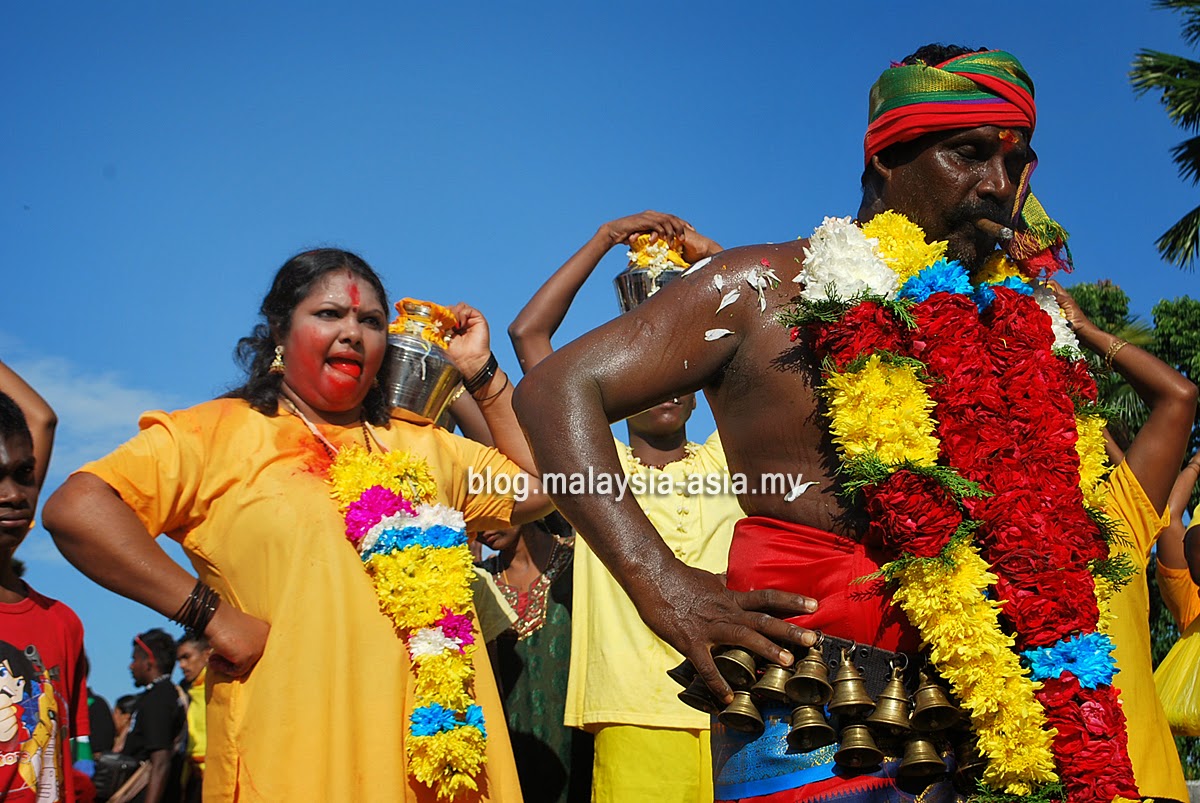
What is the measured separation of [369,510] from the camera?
13.4 ft

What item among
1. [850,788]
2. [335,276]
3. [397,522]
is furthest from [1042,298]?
[335,276]

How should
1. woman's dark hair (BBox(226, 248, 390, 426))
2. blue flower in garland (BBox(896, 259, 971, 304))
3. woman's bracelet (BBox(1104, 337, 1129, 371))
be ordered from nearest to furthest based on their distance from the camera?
blue flower in garland (BBox(896, 259, 971, 304))
woman's dark hair (BBox(226, 248, 390, 426))
woman's bracelet (BBox(1104, 337, 1129, 371))

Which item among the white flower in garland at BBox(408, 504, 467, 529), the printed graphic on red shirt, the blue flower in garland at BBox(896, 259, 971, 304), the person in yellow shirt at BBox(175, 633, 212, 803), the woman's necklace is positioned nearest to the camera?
the blue flower in garland at BBox(896, 259, 971, 304)

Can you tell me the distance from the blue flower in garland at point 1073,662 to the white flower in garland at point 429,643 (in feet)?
6.40

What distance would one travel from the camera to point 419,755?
151 inches

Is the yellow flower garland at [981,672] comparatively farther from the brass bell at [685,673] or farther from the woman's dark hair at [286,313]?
the woman's dark hair at [286,313]

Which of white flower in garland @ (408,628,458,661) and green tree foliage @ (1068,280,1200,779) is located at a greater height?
green tree foliage @ (1068,280,1200,779)

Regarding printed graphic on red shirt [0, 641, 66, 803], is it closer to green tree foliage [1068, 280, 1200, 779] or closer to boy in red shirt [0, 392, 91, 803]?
boy in red shirt [0, 392, 91, 803]

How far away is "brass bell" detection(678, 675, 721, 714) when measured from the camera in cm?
262

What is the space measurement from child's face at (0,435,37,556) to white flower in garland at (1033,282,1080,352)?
3.28 metres

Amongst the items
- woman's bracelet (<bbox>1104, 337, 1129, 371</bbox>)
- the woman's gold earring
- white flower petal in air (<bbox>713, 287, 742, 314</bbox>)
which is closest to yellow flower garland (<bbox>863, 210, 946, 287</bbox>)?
white flower petal in air (<bbox>713, 287, 742, 314</bbox>)

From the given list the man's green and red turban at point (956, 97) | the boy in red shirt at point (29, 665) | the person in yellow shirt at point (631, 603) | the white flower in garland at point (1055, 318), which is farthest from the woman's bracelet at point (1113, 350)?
the boy in red shirt at point (29, 665)

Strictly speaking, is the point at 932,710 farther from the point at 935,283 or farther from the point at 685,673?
the point at 935,283

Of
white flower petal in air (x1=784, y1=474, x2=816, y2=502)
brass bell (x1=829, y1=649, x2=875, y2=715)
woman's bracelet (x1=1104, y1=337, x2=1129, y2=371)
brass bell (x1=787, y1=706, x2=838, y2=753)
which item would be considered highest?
woman's bracelet (x1=1104, y1=337, x2=1129, y2=371)
